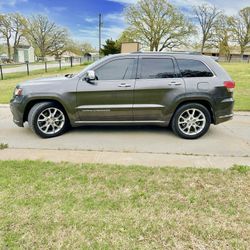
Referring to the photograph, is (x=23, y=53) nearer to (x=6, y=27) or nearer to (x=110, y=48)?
(x=6, y=27)

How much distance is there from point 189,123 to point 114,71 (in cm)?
186

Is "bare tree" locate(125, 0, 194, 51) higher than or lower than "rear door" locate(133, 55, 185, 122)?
higher

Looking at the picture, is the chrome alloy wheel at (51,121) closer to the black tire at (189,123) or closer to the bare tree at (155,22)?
the black tire at (189,123)

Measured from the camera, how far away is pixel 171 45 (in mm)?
47188

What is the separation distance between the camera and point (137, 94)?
508 cm

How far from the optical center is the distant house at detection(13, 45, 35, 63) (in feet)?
199

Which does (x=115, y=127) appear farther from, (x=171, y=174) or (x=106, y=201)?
(x=106, y=201)

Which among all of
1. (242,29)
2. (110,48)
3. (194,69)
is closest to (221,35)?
(242,29)

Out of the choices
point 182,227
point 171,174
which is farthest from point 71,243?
point 171,174

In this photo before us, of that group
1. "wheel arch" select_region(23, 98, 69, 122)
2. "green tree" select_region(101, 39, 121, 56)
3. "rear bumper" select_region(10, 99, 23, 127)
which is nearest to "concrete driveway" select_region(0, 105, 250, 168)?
"rear bumper" select_region(10, 99, 23, 127)

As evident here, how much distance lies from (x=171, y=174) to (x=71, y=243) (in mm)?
1777

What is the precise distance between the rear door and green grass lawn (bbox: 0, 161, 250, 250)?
170 cm

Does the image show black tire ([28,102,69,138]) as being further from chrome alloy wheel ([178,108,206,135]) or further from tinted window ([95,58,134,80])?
chrome alloy wheel ([178,108,206,135])

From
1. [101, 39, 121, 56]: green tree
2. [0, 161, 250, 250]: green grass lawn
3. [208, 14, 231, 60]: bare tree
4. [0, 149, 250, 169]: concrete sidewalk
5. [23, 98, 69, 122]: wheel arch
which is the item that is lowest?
[0, 161, 250, 250]: green grass lawn
